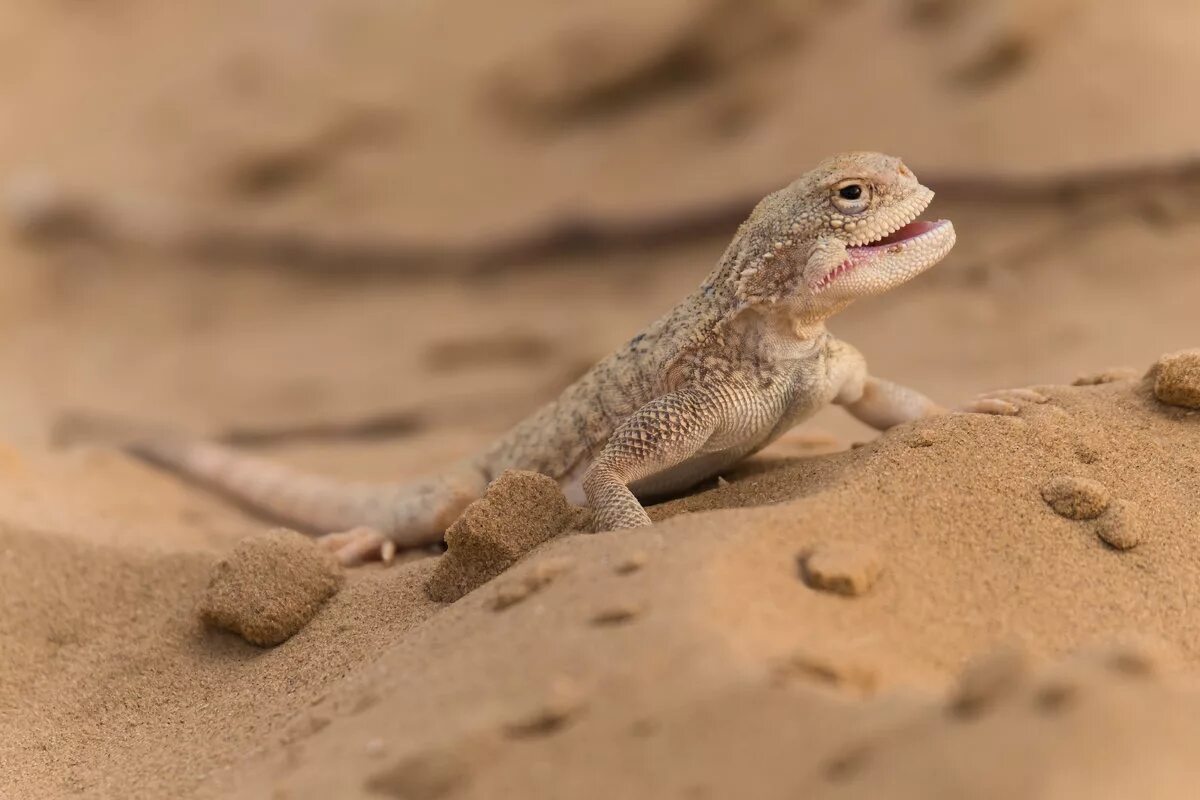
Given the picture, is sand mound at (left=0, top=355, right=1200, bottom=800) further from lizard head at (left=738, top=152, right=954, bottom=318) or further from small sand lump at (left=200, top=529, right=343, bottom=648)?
lizard head at (left=738, top=152, right=954, bottom=318)

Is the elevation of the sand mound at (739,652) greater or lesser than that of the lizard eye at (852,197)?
lesser

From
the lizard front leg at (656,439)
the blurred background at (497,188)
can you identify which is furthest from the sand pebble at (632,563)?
the blurred background at (497,188)

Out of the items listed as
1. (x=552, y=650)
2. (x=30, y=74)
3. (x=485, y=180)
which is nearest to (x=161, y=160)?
(x=30, y=74)

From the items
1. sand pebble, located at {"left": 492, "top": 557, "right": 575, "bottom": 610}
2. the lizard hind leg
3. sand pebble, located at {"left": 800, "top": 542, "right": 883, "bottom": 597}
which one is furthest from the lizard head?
the lizard hind leg

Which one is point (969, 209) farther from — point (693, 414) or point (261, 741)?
point (261, 741)

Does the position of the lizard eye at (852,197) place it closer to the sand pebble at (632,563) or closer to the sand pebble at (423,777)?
the sand pebble at (632,563)

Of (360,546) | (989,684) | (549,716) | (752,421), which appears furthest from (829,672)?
(360,546)

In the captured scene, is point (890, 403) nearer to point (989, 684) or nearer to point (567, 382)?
point (989, 684)
